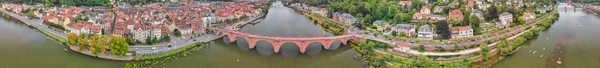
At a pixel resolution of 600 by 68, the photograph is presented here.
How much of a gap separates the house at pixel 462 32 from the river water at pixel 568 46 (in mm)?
2832

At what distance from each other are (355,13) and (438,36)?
1257cm

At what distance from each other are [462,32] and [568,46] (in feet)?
16.1

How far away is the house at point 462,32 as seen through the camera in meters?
28.4

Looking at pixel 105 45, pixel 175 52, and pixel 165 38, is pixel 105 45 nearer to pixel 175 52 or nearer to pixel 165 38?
pixel 175 52

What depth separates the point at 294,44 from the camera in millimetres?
26859

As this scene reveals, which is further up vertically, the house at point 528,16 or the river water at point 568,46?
the house at point 528,16

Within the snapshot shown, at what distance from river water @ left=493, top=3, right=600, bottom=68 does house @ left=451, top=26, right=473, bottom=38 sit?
2.83 m

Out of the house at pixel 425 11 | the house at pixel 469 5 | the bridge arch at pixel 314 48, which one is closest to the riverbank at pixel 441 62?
the bridge arch at pixel 314 48

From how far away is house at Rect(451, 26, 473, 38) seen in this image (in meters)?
28.4

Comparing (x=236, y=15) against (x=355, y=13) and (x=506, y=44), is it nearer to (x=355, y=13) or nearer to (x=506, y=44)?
(x=355, y=13)

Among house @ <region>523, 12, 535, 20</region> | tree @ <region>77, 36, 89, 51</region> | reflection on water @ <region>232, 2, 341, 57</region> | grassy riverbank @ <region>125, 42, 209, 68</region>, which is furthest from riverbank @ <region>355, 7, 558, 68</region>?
tree @ <region>77, 36, 89, 51</region>

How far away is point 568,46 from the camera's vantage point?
26.8 meters

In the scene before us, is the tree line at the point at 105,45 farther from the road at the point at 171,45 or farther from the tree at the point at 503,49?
the tree at the point at 503,49

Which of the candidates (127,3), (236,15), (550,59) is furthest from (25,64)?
(127,3)
